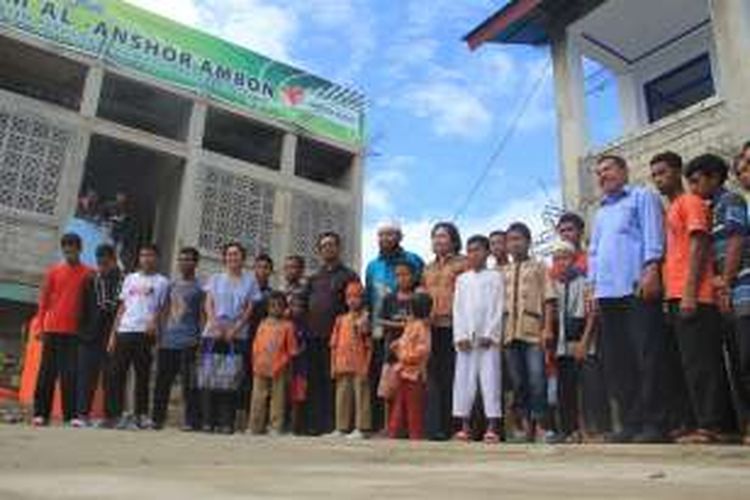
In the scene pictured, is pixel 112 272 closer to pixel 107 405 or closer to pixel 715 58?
pixel 107 405

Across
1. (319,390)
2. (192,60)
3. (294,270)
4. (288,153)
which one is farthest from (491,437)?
(288,153)

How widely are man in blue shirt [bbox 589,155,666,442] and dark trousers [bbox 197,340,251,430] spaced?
3.02 m

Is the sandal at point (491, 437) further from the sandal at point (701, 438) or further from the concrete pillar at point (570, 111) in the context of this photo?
the concrete pillar at point (570, 111)

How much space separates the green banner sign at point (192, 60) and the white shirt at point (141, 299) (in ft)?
28.3

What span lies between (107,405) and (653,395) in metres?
4.09

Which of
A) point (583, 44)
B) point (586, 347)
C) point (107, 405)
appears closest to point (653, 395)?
point (586, 347)

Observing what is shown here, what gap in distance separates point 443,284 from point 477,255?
367 millimetres

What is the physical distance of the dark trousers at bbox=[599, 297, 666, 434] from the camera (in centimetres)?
484

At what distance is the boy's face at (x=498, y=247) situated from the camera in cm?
671

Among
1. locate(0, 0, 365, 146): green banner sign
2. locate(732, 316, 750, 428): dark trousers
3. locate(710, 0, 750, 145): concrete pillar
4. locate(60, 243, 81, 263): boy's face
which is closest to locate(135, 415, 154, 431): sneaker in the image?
locate(60, 243, 81, 263): boy's face

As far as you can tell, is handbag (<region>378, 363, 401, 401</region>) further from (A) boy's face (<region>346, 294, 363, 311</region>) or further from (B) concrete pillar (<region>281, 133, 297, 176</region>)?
(B) concrete pillar (<region>281, 133, 297, 176</region>)

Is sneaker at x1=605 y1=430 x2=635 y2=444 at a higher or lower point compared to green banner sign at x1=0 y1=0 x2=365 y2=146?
lower

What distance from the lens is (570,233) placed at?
6477 mm

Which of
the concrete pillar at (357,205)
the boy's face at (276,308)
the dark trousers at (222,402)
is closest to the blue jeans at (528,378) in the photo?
the boy's face at (276,308)
